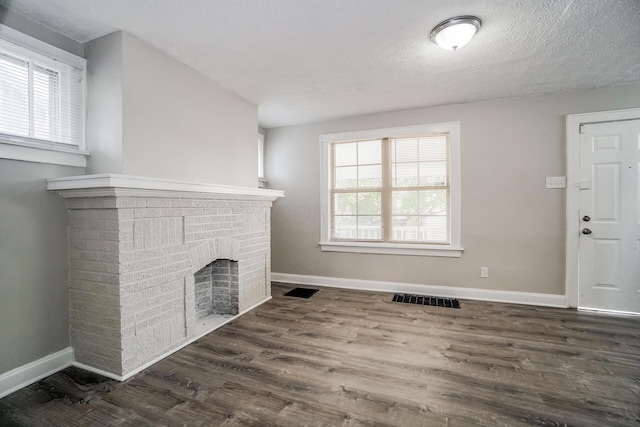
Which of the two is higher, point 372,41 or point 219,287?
point 372,41

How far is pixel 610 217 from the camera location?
310 cm

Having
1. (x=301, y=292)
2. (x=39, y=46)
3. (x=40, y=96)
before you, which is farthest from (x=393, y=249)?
(x=39, y=46)

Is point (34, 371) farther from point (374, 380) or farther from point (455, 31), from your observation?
point (455, 31)

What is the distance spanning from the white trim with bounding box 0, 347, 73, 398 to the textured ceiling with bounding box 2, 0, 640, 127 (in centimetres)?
241

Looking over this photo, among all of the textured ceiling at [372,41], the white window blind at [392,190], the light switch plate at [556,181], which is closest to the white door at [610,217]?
the light switch plate at [556,181]

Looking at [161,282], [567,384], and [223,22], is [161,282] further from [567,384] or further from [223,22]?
[567,384]

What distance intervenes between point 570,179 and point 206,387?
4.22 meters

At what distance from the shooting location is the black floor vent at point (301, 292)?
3811 millimetres

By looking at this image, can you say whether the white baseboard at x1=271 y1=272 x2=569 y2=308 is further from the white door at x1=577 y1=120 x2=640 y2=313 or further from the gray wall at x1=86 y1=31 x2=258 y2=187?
the gray wall at x1=86 y1=31 x2=258 y2=187

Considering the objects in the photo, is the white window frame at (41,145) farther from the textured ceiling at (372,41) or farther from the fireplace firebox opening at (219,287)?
the fireplace firebox opening at (219,287)

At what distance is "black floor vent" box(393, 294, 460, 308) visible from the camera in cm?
339

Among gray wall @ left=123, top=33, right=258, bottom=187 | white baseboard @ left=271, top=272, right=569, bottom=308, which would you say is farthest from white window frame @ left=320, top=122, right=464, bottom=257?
gray wall @ left=123, top=33, right=258, bottom=187

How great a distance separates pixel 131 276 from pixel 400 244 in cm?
314

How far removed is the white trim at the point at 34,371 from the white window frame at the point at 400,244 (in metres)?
3.01
